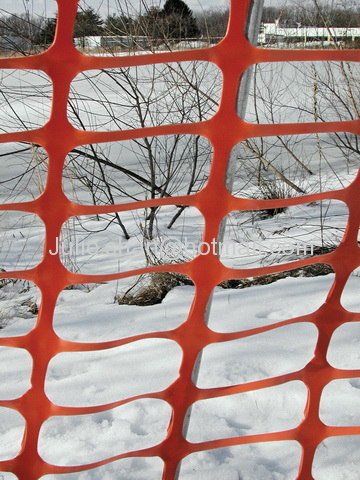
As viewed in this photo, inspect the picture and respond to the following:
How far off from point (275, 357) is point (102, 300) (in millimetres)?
1093

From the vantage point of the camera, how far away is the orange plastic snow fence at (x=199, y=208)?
33.9 inches

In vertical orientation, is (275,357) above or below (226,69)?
below

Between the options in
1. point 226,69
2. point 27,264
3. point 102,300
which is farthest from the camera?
point 27,264

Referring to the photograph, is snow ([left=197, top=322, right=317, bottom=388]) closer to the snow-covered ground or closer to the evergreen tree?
the snow-covered ground

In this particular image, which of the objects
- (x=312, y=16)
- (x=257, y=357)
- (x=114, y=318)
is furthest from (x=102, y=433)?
(x=312, y=16)

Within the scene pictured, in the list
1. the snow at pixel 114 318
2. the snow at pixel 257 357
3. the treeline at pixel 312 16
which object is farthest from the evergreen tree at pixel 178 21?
the snow at pixel 257 357

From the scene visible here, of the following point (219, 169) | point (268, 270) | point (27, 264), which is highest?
point (219, 169)

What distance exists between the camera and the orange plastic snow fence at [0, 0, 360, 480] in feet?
2.83

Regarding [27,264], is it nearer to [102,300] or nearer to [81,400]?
[102,300]

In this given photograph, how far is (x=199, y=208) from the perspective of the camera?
1.01 meters

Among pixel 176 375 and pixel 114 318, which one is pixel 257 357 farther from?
pixel 114 318

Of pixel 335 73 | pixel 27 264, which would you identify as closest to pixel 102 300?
pixel 27 264

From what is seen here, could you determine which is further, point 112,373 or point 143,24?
point 143,24

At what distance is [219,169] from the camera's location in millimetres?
977
